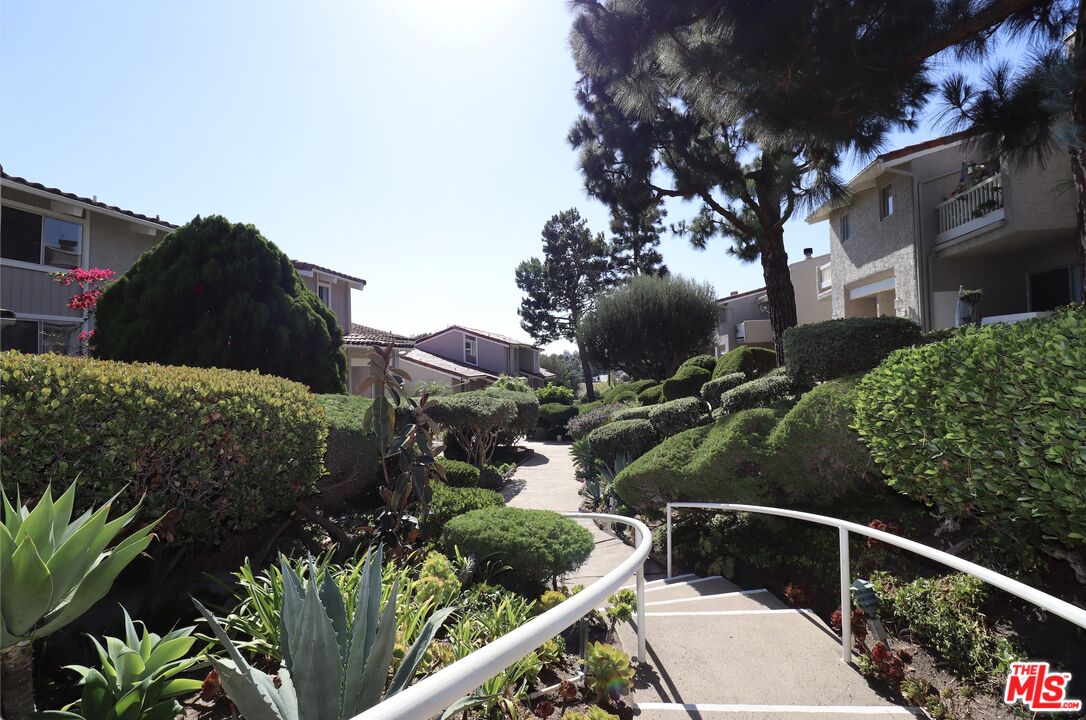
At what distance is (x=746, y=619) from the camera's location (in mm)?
3896

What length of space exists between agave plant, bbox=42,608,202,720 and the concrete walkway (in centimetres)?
204

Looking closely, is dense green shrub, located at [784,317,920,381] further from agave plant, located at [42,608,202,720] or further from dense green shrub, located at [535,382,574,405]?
dense green shrub, located at [535,382,574,405]

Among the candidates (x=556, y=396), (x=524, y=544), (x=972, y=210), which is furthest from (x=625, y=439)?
(x=556, y=396)

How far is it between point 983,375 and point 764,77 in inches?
185

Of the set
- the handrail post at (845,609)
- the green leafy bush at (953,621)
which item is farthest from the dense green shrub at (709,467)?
the handrail post at (845,609)

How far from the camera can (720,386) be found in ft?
32.8

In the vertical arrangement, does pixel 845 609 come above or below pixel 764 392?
below

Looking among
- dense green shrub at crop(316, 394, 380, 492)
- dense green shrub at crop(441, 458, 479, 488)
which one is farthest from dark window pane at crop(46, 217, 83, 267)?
dense green shrub at crop(316, 394, 380, 492)

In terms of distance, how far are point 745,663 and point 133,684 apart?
3.20 m

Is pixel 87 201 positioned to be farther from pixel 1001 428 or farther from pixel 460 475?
pixel 1001 428

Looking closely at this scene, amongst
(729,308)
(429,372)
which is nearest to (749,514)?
(429,372)

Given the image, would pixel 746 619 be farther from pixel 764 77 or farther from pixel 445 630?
pixel 764 77

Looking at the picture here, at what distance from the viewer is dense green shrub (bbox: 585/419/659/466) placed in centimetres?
999

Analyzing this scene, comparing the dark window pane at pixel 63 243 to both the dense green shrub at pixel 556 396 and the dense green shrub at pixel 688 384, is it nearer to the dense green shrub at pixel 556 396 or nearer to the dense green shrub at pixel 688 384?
the dense green shrub at pixel 688 384
